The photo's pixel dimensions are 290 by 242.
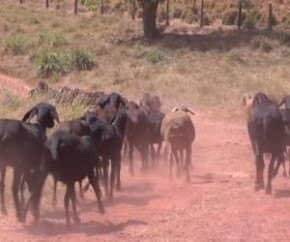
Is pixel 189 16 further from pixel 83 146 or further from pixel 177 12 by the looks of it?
pixel 83 146

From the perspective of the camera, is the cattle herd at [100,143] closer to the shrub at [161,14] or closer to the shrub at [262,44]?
the shrub at [262,44]

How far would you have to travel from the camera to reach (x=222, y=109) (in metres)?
21.0

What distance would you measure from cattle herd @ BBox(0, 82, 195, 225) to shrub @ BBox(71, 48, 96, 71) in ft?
36.6

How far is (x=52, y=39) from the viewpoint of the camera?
31.5 m

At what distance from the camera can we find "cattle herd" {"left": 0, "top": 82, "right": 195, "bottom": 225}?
10.1 m

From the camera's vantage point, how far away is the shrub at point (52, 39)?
103ft

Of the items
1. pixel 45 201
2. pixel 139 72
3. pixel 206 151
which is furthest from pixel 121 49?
pixel 45 201

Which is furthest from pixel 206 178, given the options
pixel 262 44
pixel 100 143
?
pixel 262 44

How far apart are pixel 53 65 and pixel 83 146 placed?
16397 mm

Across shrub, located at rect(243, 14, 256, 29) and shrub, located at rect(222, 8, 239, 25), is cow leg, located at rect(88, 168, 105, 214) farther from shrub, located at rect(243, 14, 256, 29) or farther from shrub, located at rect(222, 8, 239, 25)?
shrub, located at rect(222, 8, 239, 25)

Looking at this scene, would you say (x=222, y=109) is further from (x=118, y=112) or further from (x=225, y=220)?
(x=225, y=220)

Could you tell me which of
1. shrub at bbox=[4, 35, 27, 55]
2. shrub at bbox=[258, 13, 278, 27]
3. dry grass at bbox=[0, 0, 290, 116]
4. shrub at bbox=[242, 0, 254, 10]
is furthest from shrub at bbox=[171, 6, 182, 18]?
shrub at bbox=[4, 35, 27, 55]

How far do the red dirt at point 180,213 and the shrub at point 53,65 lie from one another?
1244 centimetres

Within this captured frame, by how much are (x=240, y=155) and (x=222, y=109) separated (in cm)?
563
